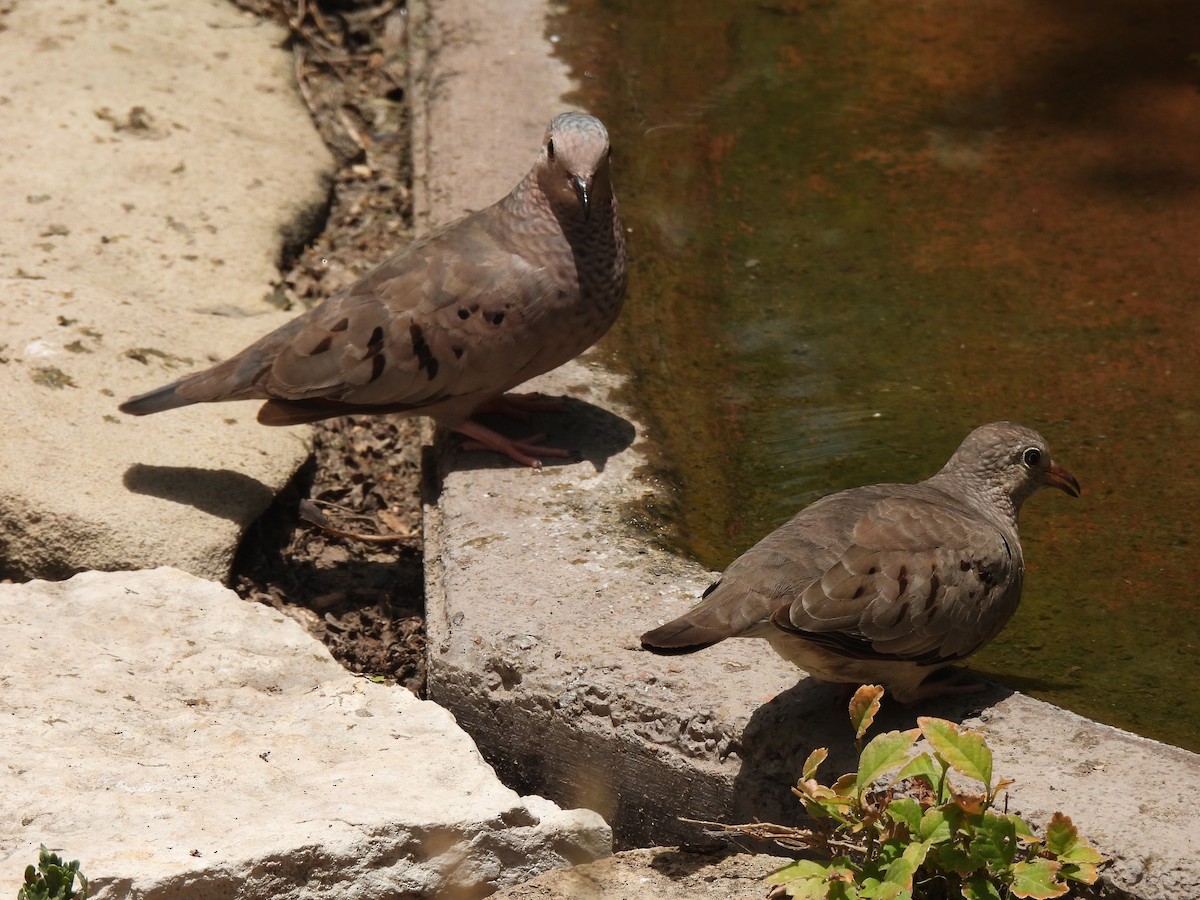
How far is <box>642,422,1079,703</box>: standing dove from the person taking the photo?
3281 mm

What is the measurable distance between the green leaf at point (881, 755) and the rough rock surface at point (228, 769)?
727 mm

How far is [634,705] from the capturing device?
11.7ft

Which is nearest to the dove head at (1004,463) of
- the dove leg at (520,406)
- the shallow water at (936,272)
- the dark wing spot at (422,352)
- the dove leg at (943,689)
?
the shallow water at (936,272)

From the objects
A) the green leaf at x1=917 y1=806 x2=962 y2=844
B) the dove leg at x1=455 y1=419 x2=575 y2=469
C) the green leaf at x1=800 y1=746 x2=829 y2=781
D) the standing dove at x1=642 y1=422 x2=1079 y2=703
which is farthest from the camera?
the dove leg at x1=455 y1=419 x2=575 y2=469

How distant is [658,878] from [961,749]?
74 cm

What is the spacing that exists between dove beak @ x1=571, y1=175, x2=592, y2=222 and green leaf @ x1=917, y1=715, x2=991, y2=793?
226 cm

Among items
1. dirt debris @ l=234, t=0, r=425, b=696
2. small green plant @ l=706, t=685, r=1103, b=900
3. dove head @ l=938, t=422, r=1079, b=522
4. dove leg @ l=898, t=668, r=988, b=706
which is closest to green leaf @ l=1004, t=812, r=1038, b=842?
Answer: small green plant @ l=706, t=685, r=1103, b=900

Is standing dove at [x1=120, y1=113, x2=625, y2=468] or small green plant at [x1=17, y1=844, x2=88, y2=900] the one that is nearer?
small green plant at [x1=17, y1=844, x2=88, y2=900]

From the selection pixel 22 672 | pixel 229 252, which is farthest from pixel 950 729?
pixel 229 252

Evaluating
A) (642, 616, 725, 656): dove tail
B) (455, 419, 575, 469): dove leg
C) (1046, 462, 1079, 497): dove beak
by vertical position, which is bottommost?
(455, 419, 575, 469): dove leg

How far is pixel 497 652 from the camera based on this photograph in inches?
147

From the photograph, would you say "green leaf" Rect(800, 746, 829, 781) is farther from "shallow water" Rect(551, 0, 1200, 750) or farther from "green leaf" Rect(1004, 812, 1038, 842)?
"shallow water" Rect(551, 0, 1200, 750)

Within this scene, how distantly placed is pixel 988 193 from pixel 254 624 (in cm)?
356

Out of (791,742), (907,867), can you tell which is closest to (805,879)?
(907,867)
